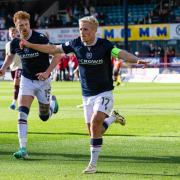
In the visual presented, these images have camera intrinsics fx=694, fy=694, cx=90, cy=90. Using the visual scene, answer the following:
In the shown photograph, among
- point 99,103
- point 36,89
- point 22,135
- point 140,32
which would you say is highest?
point 99,103

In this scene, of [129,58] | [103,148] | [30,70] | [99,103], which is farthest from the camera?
[103,148]

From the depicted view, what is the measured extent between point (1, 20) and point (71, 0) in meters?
6.54

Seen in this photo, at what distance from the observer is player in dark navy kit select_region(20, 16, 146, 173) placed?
10141mm

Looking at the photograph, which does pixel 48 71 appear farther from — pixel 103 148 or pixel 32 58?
pixel 103 148

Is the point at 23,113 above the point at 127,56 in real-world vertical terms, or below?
below

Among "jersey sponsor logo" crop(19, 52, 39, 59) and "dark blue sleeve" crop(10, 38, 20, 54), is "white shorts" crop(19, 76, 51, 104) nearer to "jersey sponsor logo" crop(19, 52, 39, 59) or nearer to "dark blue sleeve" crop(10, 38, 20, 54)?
"jersey sponsor logo" crop(19, 52, 39, 59)

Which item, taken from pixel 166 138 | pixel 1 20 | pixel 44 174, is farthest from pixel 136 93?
pixel 1 20

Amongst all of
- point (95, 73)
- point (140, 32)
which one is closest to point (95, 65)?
point (95, 73)

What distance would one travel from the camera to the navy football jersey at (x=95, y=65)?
10391 millimetres

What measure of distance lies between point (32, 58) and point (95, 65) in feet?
7.35

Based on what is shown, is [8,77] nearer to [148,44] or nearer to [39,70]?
[148,44]

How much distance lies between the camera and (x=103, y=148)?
12.6 metres

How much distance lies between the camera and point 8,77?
1950 inches

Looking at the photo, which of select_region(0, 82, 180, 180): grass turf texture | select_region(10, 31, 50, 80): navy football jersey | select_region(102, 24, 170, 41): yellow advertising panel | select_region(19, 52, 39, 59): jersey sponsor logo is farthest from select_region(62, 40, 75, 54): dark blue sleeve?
select_region(102, 24, 170, 41): yellow advertising panel
